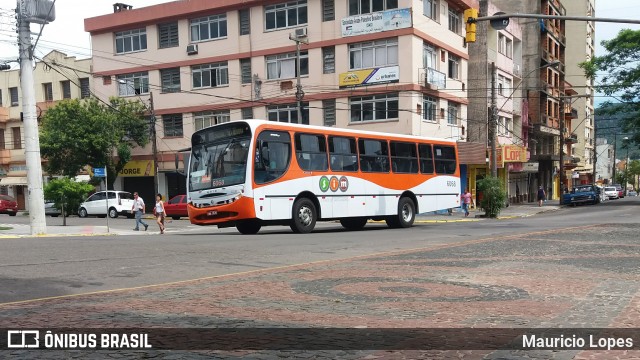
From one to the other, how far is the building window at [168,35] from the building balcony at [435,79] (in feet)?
59.0

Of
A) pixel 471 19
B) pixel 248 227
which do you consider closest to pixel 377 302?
pixel 471 19

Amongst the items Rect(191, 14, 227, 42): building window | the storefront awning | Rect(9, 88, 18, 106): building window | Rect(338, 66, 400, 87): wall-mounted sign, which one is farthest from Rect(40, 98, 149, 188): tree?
Rect(338, 66, 400, 87): wall-mounted sign

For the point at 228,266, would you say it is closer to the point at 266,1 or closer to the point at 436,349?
the point at 436,349

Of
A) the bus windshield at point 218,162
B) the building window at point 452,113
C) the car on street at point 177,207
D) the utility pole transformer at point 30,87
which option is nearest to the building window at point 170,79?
the car on street at point 177,207

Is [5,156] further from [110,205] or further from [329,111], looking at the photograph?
[329,111]

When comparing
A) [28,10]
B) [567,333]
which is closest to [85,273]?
[567,333]

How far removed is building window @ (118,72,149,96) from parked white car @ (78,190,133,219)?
9.14 metres

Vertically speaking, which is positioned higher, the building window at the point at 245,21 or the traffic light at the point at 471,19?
the building window at the point at 245,21

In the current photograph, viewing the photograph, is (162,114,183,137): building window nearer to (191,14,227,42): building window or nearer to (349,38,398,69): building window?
(191,14,227,42): building window

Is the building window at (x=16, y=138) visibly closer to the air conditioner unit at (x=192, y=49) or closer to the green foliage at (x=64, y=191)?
the air conditioner unit at (x=192, y=49)

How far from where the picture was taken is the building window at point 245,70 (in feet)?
122

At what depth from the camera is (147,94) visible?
41.1 meters

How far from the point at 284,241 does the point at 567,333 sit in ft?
34.2

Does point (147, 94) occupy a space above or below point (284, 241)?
above
